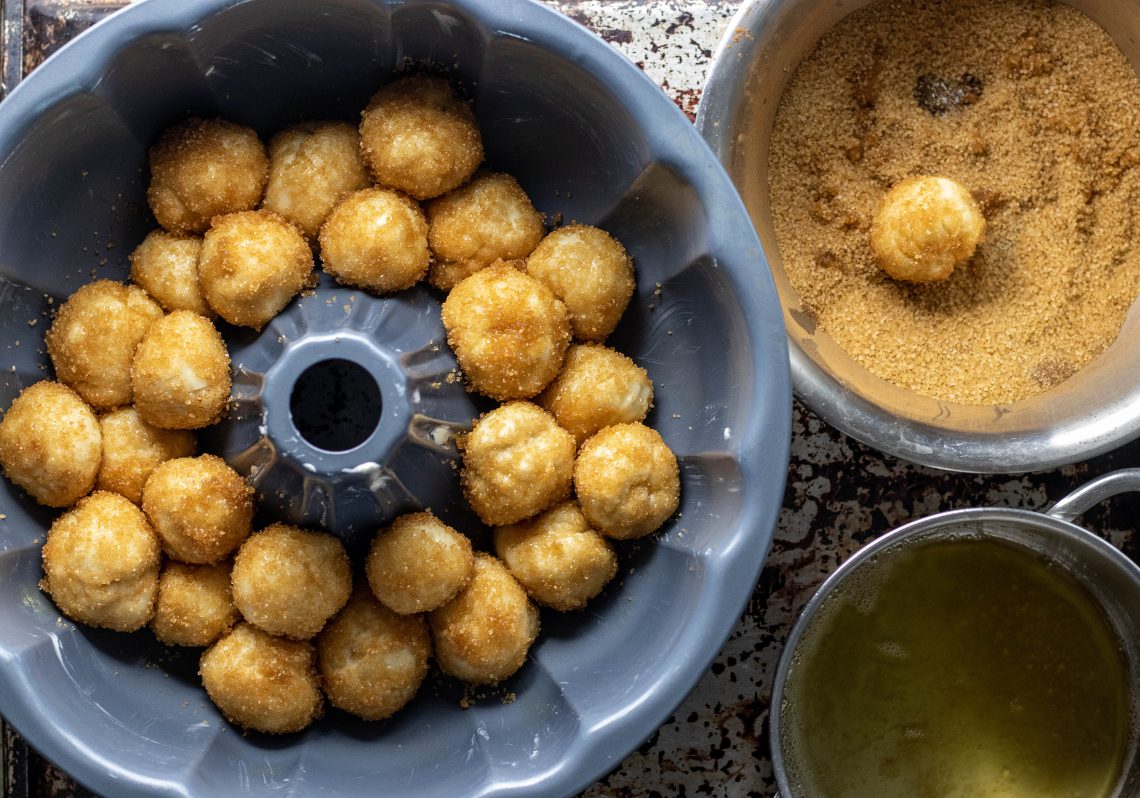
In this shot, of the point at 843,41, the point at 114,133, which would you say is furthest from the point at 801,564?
Answer: the point at 114,133

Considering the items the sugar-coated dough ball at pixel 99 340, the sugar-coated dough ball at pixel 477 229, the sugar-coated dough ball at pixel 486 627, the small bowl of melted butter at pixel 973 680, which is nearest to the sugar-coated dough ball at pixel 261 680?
the sugar-coated dough ball at pixel 486 627

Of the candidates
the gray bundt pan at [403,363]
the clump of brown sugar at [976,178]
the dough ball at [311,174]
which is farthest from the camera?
the clump of brown sugar at [976,178]

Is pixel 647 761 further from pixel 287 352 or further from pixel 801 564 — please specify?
pixel 287 352

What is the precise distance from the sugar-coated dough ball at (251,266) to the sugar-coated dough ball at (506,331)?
0.15m

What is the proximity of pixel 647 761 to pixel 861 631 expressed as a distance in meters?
0.29

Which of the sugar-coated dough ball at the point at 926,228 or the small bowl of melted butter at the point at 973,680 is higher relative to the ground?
the sugar-coated dough ball at the point at 926,228

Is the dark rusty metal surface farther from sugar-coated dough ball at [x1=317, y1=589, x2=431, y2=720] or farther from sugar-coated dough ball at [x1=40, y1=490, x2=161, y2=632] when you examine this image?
sugar-coated dough ball at [x1=40, y1=490, x2=161, y2=632]

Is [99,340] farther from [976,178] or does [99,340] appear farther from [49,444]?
[976,178]

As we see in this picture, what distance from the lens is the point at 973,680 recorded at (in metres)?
1.32

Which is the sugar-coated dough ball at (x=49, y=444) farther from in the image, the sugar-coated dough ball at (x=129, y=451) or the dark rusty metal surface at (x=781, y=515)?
the dark rusty metal surface at (x=781, y=515)

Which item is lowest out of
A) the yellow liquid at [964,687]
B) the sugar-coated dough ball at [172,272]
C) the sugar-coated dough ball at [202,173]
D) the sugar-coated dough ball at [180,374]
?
the yellow liquid at [964,687]

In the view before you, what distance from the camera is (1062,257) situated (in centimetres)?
127

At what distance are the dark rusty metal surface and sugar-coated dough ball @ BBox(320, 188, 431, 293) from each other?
0.36 meters

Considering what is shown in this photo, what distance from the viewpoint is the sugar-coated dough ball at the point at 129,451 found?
1110mm
